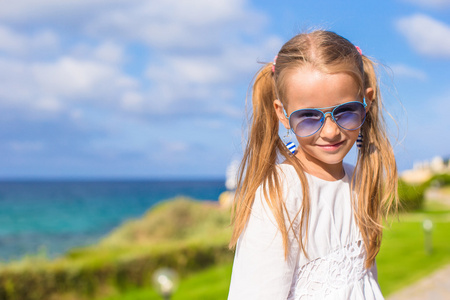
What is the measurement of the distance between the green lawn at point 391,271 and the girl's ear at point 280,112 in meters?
5.82

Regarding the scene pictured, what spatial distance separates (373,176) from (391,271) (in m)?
7.41

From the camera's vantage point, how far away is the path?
6691mm

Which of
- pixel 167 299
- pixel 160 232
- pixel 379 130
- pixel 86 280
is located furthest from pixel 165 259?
pixel 379 130

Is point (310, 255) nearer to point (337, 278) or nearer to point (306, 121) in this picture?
point (337, 278)

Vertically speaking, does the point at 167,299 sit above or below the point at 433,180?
below

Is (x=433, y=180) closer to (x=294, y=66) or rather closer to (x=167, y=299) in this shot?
(x=167, y=299)

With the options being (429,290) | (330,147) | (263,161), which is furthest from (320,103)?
(429,290)

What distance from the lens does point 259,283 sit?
1.25 metres

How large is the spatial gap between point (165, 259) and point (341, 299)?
8.91 metres

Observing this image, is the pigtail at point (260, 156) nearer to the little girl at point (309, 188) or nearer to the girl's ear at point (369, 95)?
the little girl at point (309, 188)

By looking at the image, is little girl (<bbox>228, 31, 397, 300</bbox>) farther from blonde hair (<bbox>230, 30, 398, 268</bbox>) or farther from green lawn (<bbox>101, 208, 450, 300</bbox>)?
green lawn (<bbox>101, 208, 450, 300</bbox>)

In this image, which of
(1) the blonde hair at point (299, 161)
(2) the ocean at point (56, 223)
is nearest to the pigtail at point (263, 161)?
(1) the blonde hair at point (299, 161)

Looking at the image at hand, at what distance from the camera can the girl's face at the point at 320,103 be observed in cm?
135

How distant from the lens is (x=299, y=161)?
148cm
